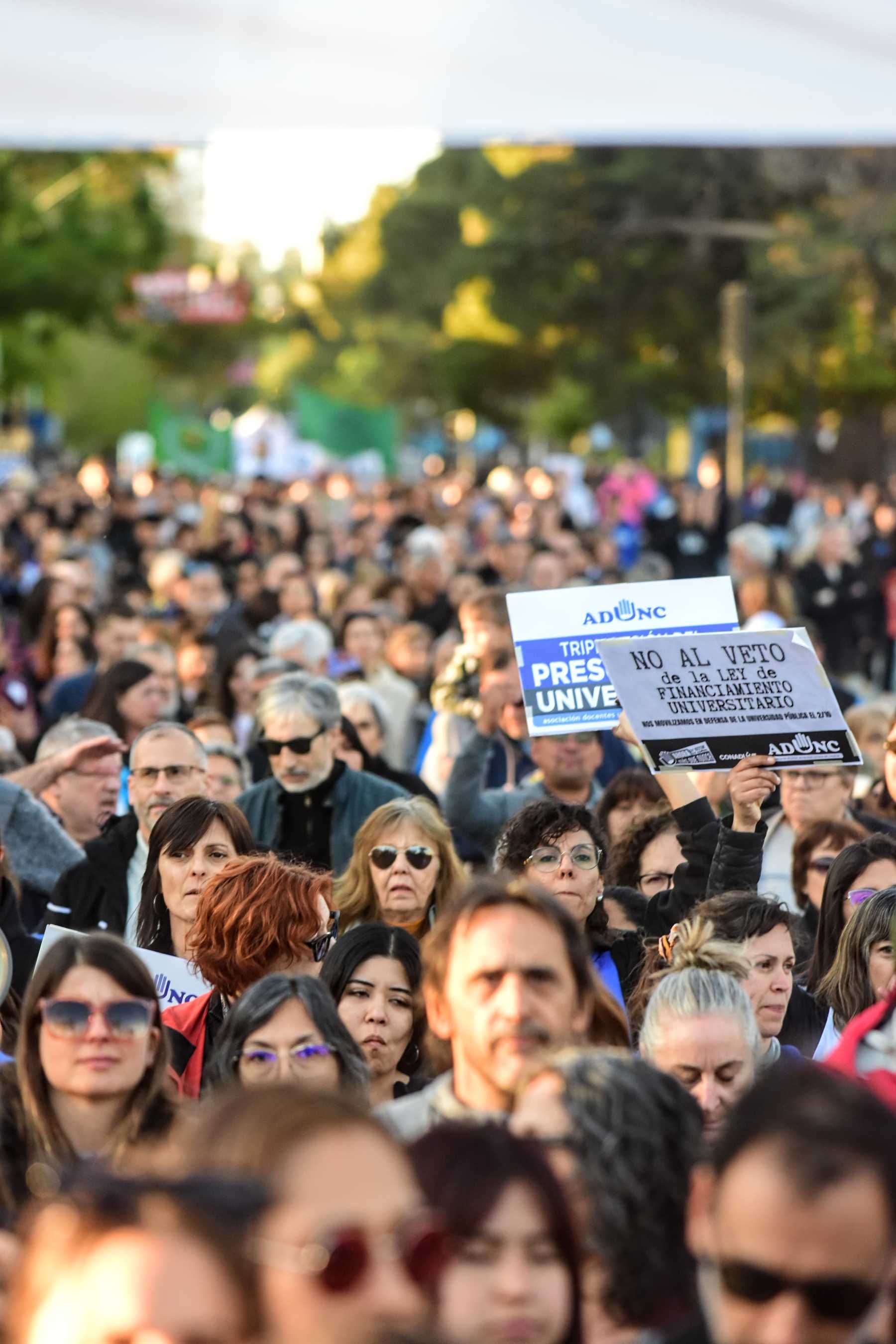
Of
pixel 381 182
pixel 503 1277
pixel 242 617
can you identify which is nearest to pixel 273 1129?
pixel 503 1277

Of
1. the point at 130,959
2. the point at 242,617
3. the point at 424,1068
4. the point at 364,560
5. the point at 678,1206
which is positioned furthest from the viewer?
the point at 364,560

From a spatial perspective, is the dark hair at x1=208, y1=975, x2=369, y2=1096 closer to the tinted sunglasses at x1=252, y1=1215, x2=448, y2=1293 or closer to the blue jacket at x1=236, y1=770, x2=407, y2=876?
the tinted sunglasses at x1=252, y1=1215, x2=448, y2=1293

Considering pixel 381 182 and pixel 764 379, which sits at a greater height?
pixel 381 182

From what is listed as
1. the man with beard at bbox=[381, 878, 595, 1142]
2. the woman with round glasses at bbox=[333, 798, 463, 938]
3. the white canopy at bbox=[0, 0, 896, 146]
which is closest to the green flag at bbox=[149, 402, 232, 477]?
the woman with round glasses at bbox=[333, 798, 463, 938]

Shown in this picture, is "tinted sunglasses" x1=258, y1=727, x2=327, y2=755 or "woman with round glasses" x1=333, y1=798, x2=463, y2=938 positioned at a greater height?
"tinted sunglasses" x1=258, y1=727, x2=327, y2=755

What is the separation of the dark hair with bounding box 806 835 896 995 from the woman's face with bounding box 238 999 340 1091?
7.36ft

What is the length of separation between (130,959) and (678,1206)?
1423 millimetres

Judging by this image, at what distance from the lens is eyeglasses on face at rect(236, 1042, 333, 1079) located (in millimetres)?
4707

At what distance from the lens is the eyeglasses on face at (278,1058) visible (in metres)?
4.71

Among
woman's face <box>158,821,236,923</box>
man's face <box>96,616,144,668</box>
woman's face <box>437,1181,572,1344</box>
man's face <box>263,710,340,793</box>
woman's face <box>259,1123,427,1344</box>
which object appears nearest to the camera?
woman's face <box>259,1123,427,1344</box>

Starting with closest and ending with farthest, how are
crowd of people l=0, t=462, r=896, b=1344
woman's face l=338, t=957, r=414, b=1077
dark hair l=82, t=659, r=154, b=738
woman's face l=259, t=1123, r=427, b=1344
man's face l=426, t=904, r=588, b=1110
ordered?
woman's face l=259, t=1123, r=427, b=1344, crowd of people l=0, t=462, r=896, b=1344, man's face l=426, t=904, r=588, b=1110, woman's face l=338, t=957, r=414, b=1077, dark hair l=82, t=659, r=154, b=738

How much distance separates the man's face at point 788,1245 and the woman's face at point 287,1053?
186 centimetres

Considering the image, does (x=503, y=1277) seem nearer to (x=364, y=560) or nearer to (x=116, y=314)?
(x=364, y=560)

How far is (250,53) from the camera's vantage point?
365cm
